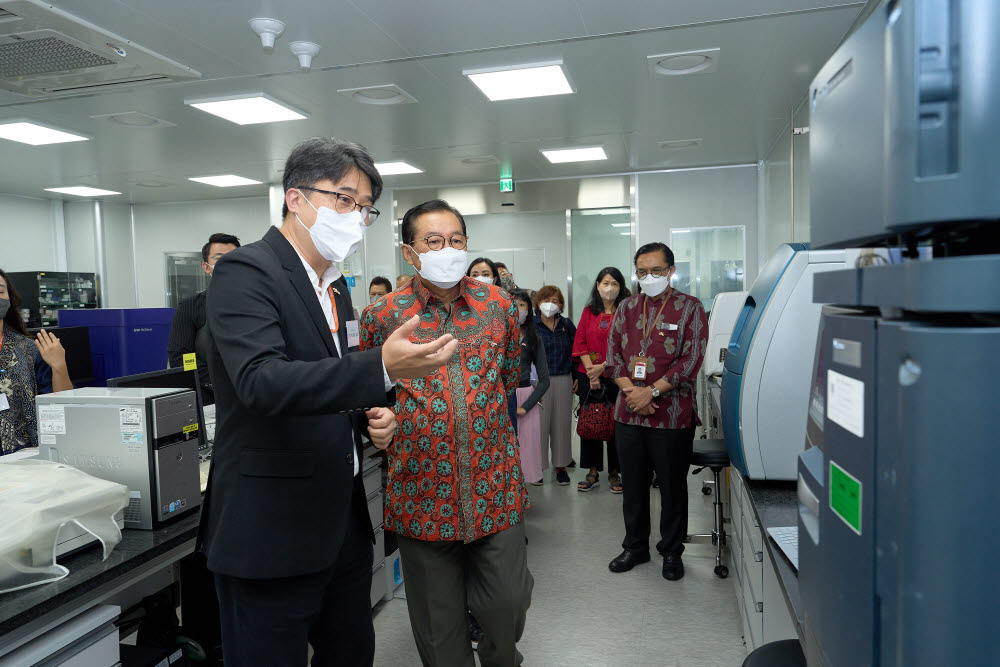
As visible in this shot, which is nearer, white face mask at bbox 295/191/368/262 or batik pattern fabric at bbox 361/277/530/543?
white face mask at bbox 295/191/368/262

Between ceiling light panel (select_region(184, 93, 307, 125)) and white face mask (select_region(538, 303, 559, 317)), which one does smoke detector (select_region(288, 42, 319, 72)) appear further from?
white face mask (select_region(538, 303, 559, 317))

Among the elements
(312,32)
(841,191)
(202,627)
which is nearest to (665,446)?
(202,627)

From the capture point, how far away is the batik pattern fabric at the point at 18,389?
8.17 feet

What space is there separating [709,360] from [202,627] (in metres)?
3.24

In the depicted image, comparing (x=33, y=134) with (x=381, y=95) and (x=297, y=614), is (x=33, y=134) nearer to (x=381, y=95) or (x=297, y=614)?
(x=381, y=95)

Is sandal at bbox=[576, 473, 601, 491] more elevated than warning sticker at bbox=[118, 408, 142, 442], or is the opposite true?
warning sticker at bbox=[118, 408, 142, 442]

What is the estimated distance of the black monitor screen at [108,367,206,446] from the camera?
7.01 ft

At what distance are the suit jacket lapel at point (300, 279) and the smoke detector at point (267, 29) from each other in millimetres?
2604

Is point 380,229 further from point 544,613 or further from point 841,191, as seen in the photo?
point 841,191

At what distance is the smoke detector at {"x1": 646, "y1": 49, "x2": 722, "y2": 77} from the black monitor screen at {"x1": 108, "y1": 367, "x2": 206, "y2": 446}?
3.32m

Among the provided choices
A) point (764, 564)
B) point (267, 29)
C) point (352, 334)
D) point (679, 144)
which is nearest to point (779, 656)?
point (764, 564)

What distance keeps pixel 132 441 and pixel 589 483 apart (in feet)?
11.7

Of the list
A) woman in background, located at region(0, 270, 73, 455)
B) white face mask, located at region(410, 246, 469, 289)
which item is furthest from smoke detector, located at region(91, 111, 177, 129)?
white face mask, located at region(410, 246, 469, 289)

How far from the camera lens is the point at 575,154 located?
685cm
